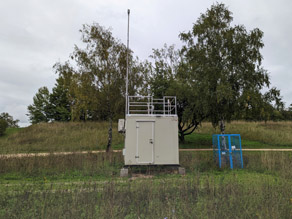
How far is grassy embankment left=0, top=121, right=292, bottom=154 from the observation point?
78.8ft

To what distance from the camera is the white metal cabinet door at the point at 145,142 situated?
1179cm

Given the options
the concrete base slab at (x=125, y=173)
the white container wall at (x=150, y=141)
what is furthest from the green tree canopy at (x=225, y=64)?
the concrete base slab at (x=125, y=173)

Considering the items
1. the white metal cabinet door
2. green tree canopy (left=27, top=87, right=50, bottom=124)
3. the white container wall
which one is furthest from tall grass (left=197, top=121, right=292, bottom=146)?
green tree canopy (left=27, top=87, right=50, bottom=124)

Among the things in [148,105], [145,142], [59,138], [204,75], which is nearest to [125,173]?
[145,142]

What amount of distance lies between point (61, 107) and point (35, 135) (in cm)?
2443

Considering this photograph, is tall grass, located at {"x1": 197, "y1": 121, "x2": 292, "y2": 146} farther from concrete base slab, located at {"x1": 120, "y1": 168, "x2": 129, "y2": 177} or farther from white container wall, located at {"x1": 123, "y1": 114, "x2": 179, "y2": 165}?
concrete base slab, located at {"x1": 120, "y1": 168, "x2": 129, "y2": 177}

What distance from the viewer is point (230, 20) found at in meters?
19.3

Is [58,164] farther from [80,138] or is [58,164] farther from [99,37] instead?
[80,138]

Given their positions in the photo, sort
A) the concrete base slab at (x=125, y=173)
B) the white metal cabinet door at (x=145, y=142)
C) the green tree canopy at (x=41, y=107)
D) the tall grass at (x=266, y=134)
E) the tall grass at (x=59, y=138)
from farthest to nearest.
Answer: the green tree canopy at (x=41, y=107) → the tall grass at (x=266, y=134) → the tall grass at (x=59, y=138) → the white metal cabinet door at (x=145, y=142) → the concrete base slab at (x=125, y=173)

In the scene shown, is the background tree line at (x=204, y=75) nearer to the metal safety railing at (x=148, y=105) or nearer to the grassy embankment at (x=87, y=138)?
the metal safety railing at (x=148, y=105)

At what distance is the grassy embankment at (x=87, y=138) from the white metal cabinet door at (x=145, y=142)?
1118cm

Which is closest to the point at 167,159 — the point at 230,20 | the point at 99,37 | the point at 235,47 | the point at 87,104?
the point at 87,104

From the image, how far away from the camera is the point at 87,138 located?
2855 centimetres

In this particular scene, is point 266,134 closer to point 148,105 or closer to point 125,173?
point 148,105
